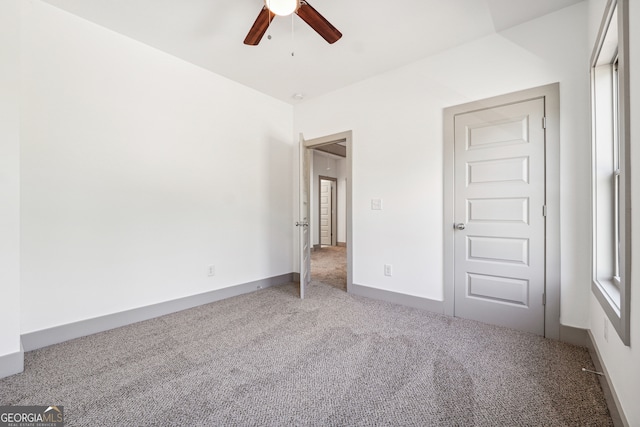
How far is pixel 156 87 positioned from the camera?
2764 millimetres

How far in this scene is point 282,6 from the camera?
174 cm

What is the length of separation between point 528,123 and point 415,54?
1.30 m

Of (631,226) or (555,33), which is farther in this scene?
(555,33)

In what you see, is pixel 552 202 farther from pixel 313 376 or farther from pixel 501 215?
pixel 313 376

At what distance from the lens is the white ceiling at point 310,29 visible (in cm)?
217

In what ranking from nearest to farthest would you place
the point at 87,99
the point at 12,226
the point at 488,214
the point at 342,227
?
1. the point at 12,226
2. the point at 87,99
3. the point at 488,214
4. the point at 342,227

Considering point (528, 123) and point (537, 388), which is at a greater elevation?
point (528, 123)

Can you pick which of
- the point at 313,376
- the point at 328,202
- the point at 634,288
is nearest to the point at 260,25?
the point at 313,376

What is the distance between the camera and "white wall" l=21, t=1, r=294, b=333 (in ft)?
6.99

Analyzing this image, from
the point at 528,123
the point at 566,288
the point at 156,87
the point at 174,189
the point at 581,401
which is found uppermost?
the point at 156,87

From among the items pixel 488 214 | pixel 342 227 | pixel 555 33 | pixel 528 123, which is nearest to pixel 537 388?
pixel 488 214

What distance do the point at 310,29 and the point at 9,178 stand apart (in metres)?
2.47

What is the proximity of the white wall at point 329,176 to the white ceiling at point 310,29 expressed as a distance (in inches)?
169

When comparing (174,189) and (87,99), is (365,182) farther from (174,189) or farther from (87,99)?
(87,99)
